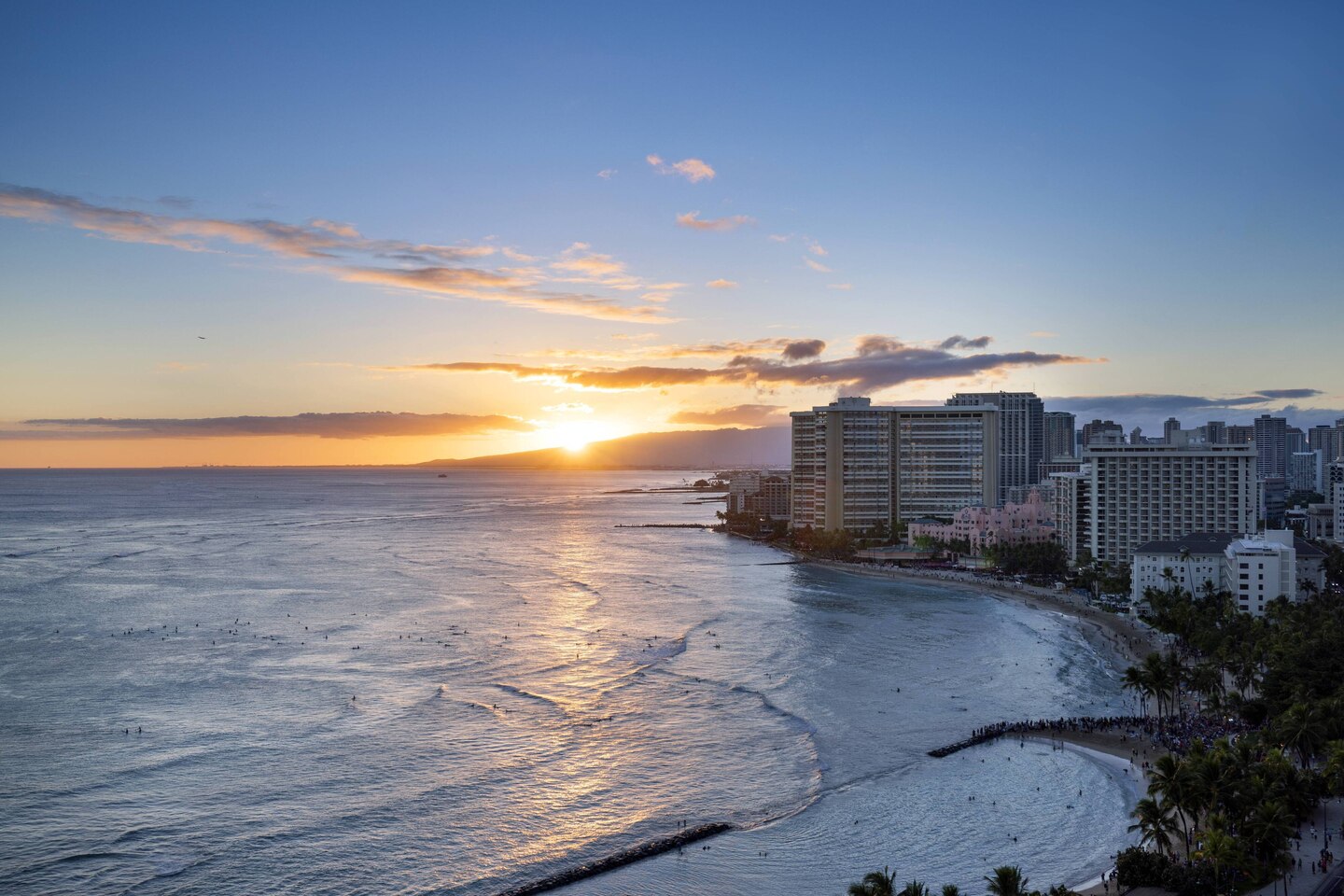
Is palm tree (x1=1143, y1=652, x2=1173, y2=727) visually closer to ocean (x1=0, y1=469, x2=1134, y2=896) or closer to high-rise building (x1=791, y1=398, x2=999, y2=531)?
ocean (x1=0, y1=469, x2=1134, y2=896)

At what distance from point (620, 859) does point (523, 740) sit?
1304 centimetres

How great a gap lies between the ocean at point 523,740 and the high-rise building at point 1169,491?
1683 cm

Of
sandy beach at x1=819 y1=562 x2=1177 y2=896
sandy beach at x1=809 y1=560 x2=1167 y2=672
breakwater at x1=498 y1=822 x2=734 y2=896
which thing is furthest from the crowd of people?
breakwater at x1=498 y1=822 x2=734 y2=896

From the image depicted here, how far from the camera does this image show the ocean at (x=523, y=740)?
32.2 m

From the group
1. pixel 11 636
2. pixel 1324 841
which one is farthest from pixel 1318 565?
pixel 11 636

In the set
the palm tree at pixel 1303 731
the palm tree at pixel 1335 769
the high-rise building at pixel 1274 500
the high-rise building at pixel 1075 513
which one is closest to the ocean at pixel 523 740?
the palm tree at pixel 1303 731

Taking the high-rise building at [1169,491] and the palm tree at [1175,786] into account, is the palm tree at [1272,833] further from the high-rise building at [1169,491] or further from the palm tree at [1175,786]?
the high-rise building at [1169,491]

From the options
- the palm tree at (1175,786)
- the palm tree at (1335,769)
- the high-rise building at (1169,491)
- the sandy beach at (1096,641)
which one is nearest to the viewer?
the palm tree at (1175,786)

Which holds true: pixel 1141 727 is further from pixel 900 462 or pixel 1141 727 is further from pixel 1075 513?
pixel 900 462

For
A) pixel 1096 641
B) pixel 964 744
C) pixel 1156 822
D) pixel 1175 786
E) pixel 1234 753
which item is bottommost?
pixel 964 744

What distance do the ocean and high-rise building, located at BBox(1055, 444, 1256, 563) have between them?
16827mm

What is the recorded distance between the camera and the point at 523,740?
44062mm

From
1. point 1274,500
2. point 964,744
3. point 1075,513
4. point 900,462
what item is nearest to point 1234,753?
point 964,744

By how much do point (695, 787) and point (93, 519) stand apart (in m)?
173
